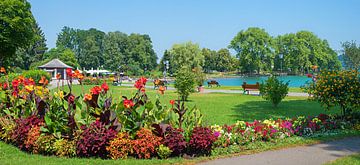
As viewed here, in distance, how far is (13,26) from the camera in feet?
78.1

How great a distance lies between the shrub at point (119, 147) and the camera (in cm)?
590

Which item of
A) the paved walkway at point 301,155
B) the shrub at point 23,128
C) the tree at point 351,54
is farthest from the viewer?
the tree at point 351,54

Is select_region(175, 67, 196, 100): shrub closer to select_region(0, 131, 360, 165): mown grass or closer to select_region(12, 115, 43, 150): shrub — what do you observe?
select_region(0, 131, 360, 165): mown grass

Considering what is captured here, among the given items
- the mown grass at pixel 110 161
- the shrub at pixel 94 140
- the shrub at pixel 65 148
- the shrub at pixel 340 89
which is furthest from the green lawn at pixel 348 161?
the shrub at pixel 65 148

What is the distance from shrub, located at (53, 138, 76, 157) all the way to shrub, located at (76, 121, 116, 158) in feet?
0.41

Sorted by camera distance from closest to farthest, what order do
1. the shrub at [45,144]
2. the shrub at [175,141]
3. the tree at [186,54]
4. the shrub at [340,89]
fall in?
the shrub at [175,141] < the shrub at [45,144] < the shrub at [340,89] < the tree at [186,54]

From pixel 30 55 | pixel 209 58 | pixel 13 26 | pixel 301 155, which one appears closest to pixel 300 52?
pixel 209 58

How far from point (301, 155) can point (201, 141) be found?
2024 mm

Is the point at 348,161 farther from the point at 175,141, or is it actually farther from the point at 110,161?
the point at 110,161

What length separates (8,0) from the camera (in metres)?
24.1

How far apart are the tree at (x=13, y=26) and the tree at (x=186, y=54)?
4214 centimetres

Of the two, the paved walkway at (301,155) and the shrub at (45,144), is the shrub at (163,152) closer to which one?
the paved walkway at (301,155)

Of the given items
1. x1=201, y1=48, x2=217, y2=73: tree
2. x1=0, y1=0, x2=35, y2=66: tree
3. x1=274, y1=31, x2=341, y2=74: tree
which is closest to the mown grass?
x1=0, y1=0, x2=35, y2=66: tree

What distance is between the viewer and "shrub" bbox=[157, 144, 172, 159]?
596 cm
